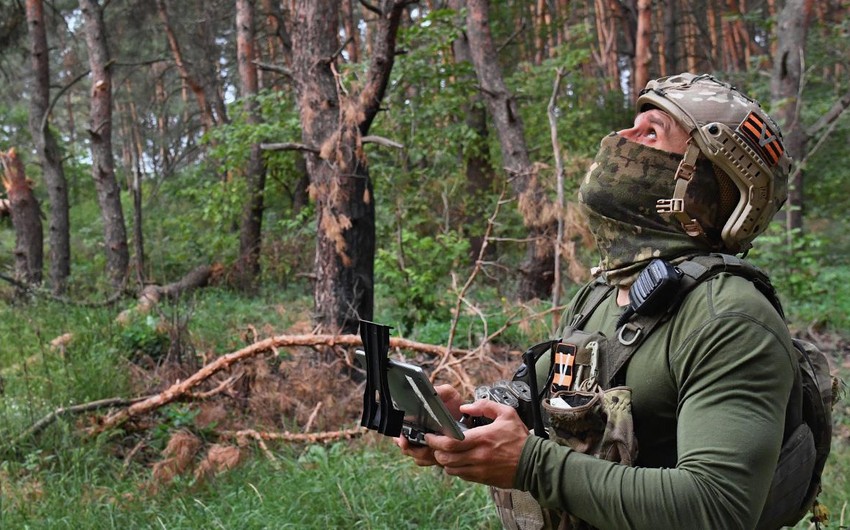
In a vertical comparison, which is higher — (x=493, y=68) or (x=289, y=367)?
(x=493, y=68)

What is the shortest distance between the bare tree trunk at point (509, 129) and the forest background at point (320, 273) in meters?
0.04

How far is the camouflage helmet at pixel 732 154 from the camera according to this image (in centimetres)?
159

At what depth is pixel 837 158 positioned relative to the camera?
15.4 meters

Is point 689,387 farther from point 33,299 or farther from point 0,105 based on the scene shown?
point 0,105

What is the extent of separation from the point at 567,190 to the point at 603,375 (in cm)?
822

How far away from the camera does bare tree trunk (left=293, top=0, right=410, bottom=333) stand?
6.25 metres

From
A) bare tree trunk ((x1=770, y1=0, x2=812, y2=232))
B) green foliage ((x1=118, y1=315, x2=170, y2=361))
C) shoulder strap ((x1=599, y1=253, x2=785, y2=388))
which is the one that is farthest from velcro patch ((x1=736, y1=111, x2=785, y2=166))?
bare tree trunk ((x1=770, y1=0, x2=812, y2=232))

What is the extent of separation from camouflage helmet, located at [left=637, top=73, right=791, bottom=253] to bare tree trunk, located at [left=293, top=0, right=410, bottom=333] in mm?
4725

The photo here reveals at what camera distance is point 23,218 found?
12.0m

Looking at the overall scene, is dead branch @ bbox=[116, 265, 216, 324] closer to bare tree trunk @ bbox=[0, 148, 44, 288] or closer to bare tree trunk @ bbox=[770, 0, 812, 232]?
bare tree trunk @ bbox=[0, 148, 44, 288]

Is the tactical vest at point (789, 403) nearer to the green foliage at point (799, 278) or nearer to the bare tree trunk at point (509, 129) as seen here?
the green foliage at point (799, 278)

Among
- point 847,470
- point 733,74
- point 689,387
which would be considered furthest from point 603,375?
point 733,74

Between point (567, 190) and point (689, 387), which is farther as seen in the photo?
point (567, 190)

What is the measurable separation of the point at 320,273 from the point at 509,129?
435 centimetres
